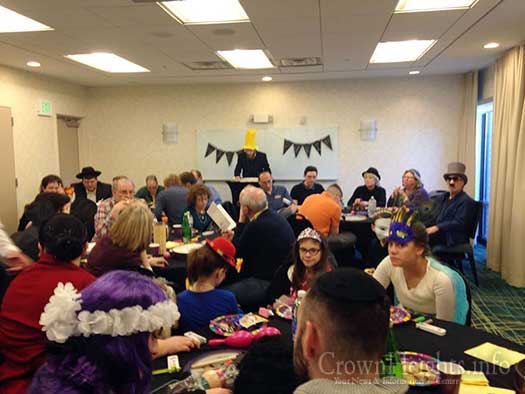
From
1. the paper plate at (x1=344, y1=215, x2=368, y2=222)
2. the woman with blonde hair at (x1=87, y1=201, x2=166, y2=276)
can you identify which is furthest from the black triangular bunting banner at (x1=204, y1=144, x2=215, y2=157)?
the woman with blonde hair at (x1=87, y1=201, x2=166, y2=276)

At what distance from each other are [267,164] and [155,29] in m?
3.53

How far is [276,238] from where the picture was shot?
3.23 m

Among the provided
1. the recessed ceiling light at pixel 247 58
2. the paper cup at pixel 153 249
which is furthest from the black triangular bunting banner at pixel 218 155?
the paper cup at pixel 153 249

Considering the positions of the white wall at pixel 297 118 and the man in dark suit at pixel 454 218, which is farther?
the white wall at pixel 297 118

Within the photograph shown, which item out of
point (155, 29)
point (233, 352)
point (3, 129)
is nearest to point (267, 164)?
point (155, 29)

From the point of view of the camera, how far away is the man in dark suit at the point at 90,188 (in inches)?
218

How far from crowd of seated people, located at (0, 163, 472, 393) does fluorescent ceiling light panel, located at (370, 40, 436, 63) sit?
5.36 feet

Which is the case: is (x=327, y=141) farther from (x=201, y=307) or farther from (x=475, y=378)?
(x=475, y=378)

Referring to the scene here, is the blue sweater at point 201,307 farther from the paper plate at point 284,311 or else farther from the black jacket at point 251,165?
the black jacket at point 251,165

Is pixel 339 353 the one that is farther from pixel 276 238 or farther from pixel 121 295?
pixel 276 238

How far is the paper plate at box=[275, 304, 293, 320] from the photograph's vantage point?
77.9 inches

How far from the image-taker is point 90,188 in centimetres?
561

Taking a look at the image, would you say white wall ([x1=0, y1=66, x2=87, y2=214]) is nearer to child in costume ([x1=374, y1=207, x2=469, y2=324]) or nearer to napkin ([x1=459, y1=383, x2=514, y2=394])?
child in costume ([x1=374, y1=207, x2=469, y2=324])

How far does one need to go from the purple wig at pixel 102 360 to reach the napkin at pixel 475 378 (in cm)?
108
